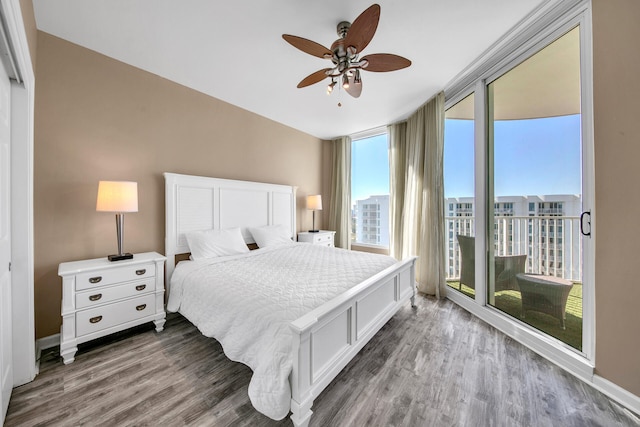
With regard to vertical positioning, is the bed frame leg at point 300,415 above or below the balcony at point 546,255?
below

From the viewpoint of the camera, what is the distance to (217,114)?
10.2ft

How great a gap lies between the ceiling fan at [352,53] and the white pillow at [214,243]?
201cm

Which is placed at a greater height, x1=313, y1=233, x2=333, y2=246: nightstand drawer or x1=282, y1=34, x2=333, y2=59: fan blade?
x1=282, y1=34, x2=333, y2=59: fan blade

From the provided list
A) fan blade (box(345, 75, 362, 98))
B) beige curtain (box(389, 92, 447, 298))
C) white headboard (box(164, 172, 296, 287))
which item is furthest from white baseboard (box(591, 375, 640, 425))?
white headboard (box(164, 172, 296, 287))

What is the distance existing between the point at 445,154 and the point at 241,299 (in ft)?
10.3

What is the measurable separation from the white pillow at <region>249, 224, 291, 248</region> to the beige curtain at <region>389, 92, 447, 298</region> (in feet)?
6.34

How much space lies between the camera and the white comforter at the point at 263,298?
1228 millimetres

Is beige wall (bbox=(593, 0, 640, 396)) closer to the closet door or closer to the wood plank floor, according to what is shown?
the wood plank floor

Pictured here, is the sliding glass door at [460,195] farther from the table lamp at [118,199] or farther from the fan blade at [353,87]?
the table lamp at [118,199]

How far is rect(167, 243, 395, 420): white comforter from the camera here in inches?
48.3

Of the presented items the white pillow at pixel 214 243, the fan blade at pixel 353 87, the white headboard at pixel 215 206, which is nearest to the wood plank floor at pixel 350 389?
the white pillow at pixel 214 243

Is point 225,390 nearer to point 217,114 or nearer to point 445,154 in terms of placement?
point 217,114

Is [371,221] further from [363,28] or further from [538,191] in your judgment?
[363,28]

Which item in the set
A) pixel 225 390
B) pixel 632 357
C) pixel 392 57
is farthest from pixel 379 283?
pixel 392 57
